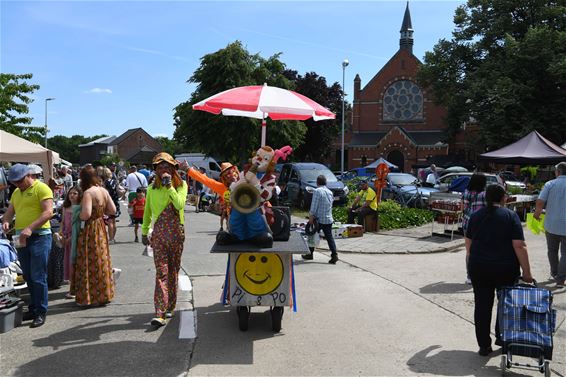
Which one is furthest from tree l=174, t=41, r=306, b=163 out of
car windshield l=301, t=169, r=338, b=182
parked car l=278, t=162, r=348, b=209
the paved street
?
the paved street

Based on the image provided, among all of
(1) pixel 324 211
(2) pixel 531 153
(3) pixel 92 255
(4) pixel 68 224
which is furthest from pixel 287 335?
(2) pixel 531 153

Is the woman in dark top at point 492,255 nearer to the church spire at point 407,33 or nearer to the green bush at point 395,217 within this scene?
the green bush at point 395,217

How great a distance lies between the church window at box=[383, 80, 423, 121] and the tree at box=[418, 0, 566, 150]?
15393 mm

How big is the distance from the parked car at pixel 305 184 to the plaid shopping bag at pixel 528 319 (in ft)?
46.1

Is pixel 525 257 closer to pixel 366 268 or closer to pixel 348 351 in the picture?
pixel 348 351

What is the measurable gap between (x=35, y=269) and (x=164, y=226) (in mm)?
1574

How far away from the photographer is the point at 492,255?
4.49 metres

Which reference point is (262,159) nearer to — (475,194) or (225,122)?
A: (475,194)

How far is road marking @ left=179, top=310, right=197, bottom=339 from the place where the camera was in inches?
199

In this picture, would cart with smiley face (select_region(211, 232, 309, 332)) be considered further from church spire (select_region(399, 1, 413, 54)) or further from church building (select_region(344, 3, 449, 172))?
church spire (select_region(399, 1, 413, 54))

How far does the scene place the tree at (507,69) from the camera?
30109 millimetres

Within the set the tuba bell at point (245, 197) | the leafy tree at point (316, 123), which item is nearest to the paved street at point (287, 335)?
the tuba bell at point (245, 197)

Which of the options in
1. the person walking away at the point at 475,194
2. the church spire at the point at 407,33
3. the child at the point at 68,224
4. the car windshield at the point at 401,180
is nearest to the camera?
the child at the point at 68,224

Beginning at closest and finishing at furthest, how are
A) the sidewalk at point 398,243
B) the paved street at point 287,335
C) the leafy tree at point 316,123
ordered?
the paved street at point 287,335 < the sidewalk at point 398,243 < the leafy tree at point 316,123
